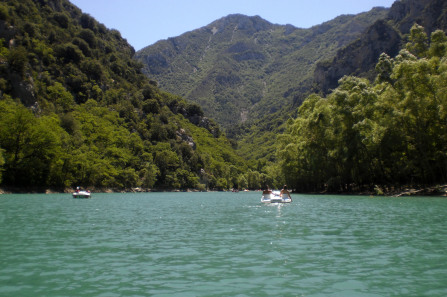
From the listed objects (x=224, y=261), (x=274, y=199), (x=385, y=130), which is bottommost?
(x=224, y=261)

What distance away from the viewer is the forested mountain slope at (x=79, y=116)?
74.4 m

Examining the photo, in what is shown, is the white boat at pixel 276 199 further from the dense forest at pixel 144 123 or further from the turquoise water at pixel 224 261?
the turquoise water at pixel 224 261

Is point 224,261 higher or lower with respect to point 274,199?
lower

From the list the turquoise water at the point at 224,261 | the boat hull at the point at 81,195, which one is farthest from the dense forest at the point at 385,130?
the boat hull at the point at 81,195

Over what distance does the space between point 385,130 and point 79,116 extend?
93.8 metres

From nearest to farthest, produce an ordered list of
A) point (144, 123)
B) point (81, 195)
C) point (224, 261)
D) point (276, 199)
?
point (224, 261) → point (276, 199) → point (81, 195) → point (144, 123)

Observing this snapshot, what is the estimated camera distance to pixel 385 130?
59.3 m

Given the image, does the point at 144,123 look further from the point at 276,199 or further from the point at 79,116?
the point at 276,199

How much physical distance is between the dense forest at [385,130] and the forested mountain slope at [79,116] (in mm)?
57043

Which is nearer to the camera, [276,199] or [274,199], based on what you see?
[276,199]

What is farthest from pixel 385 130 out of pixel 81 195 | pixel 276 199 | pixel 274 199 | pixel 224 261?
pixel 81 195

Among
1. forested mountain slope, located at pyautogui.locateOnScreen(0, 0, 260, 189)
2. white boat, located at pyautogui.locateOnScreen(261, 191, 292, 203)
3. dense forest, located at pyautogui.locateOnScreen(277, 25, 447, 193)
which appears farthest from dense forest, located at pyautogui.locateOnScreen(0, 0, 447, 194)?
white boat, located at pyautogui.locateOnScreen(261, 191, 292, 203)

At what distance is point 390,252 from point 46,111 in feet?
349

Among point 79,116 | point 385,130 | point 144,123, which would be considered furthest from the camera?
point 144,123
